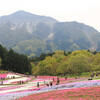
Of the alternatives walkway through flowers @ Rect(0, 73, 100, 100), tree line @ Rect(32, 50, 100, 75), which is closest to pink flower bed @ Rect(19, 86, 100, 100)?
walkway through flowers @ Rect(0, 73, 100, 100)

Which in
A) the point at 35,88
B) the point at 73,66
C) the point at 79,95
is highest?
the point at 73,66

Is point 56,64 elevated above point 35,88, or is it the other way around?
point 56,64

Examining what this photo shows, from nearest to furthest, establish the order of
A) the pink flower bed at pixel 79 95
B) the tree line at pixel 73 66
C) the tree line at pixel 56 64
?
the pink flower bed at pixel 79 95, the tree line at pixel 73 66, the tree line at pixel 56 64

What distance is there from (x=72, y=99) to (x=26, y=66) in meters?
99.1

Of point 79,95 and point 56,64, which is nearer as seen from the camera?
point 79,95

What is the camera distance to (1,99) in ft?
99.2

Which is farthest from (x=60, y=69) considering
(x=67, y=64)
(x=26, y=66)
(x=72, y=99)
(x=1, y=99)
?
(x=72, y=99)

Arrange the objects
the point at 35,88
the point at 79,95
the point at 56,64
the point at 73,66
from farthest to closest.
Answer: the point at 56,64
the point at 73,66
the point at 35,88
the point at 79,95

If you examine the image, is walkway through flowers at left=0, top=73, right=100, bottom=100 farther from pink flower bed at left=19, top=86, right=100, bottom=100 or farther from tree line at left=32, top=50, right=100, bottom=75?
tree line at left=32, top=50, right=100, bottom=75

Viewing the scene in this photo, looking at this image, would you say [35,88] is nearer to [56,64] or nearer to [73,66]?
[73,66]

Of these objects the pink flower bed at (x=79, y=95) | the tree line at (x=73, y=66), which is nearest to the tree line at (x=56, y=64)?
the tree line at (x=73, y=66)

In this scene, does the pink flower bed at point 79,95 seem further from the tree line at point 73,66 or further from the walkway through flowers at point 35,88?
the tree line at point 73,66

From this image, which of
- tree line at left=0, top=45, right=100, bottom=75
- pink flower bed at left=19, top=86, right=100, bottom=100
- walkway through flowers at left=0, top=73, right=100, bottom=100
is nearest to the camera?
pink flower bed at left=19, top=86, right=100, bottom=100

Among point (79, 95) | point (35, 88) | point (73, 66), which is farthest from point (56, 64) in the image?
point (79, 95)
